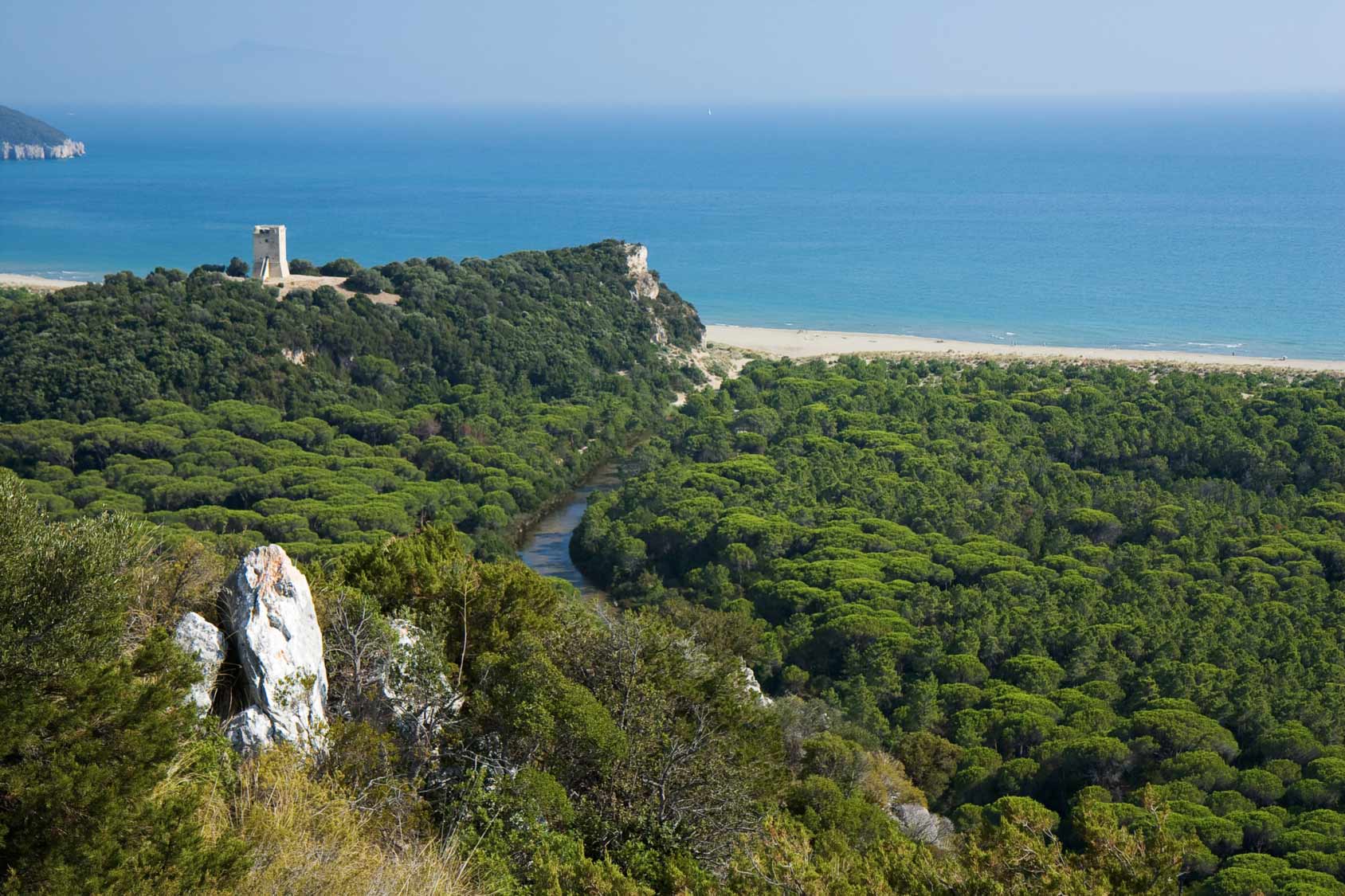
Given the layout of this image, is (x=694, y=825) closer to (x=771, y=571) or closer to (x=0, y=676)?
(x=0, y=676)

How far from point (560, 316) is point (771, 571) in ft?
67.7

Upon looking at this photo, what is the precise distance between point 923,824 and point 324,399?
76.7 ft

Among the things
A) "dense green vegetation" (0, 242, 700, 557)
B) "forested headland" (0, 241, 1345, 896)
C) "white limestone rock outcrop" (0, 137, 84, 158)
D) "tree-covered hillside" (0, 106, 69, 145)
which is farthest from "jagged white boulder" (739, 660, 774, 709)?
"tree-covered hillside" (0, 106, 69, 145)

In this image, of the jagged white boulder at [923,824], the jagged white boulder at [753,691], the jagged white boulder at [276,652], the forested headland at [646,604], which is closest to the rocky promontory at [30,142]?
the forested headland at [646,604]

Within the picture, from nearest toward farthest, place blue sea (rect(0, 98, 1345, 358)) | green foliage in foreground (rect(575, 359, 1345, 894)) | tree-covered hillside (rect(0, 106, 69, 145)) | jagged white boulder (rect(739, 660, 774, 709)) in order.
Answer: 1. jagged white boulder (rect(739, 660, 774, 709))
2. green foliage in foreground (rect(575, 359, 1345, 894))
3. blue sea (rect(0, 98, 1345, 358))
4. tree-covered hillside (rect(0, 106, 69, 145))

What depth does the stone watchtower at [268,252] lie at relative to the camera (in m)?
39.4

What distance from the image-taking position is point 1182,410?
33344mm

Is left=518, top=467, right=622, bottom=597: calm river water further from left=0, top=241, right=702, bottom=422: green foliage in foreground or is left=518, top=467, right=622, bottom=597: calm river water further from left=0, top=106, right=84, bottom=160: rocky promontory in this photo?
left=0, top=106, right=84, bottom=160: rocky promontory

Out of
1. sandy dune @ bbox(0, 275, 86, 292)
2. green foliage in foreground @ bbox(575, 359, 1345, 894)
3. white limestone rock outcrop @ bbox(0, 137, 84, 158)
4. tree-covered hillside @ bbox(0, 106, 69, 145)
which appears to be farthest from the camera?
tree-covered hillside @ bbox(0, 106, 69, 145)

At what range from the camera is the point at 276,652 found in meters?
9.15

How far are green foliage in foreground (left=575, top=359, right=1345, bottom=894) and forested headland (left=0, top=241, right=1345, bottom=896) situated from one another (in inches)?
3.7

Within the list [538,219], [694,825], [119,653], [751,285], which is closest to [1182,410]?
[694,825]

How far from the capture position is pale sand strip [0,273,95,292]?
59.4 metres

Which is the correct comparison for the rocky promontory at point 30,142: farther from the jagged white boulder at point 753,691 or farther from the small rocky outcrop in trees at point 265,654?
the small rocky outcrop in trees at point 265,654
